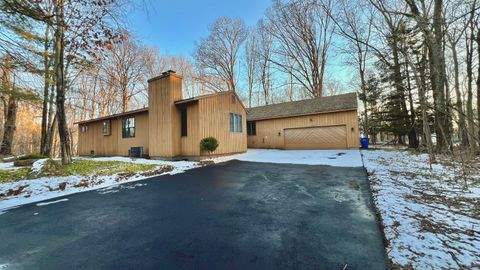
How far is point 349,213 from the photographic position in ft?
10.6

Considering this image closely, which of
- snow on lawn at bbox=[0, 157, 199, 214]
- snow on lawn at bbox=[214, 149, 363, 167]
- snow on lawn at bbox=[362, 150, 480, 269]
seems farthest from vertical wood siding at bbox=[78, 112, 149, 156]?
snow on lawn at bbox=[362, 150, 480, 269]

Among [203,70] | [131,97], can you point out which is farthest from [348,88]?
[131,97]

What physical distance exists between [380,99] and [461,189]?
16324 millimetres

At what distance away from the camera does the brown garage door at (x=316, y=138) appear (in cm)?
1458

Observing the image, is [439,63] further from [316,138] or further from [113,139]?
[113,139]

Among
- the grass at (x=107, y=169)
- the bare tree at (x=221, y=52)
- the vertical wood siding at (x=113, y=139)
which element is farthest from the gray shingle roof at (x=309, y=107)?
the grass at (x=107, y=169)

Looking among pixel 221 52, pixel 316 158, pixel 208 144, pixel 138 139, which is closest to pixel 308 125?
pixel 316 158

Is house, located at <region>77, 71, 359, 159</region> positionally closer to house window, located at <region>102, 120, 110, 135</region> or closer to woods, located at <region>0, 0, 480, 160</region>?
house window, located at <region>102, 120, 110, 135</region>

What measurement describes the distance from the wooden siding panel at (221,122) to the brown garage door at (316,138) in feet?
Answer: 14.1

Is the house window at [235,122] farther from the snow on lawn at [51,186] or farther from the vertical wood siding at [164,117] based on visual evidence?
the snow on lawn at [51,186]

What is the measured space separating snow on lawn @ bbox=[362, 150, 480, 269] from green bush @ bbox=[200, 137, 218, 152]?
7.31m

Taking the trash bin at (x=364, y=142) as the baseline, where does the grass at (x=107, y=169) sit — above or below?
below

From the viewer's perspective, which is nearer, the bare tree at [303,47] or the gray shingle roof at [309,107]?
the gray shingle roof at [309,107]

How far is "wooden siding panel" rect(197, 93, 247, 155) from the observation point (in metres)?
11.1
